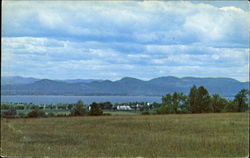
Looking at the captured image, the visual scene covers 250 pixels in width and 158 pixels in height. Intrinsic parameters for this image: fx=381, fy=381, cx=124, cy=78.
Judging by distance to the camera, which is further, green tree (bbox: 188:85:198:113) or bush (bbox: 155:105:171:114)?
bush (bbox: 155:105:171:114)

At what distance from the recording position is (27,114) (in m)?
8.23

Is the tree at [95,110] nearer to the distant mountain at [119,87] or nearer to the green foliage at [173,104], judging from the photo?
the distant mountain at [119,87]

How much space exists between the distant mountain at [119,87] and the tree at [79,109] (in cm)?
36

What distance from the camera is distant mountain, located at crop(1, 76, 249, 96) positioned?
7344mm

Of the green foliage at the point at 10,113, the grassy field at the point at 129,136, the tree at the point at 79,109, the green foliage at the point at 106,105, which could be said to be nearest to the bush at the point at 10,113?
the green foliage at the point at 10,113

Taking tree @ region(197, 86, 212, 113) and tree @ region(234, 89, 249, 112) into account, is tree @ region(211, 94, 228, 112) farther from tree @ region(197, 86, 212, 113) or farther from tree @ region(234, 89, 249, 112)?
tree @ region(234, 89, 249, 112)

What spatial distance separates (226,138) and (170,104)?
1673 mm

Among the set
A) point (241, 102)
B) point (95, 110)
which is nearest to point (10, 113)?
point (95, 110)

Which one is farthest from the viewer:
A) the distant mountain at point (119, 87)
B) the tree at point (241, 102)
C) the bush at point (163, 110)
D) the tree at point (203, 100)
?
the tree at point (241, 102)

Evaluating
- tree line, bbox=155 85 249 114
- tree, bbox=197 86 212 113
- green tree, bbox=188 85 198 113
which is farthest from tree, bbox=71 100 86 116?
tree, bbox=197 86 212 113

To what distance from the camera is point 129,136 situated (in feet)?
23.8

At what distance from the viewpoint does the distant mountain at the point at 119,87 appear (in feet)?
24.1

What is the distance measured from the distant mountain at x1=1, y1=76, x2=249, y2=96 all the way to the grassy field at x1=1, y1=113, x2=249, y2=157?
2.14 ft

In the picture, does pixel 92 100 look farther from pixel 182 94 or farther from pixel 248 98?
pixel 248 98
